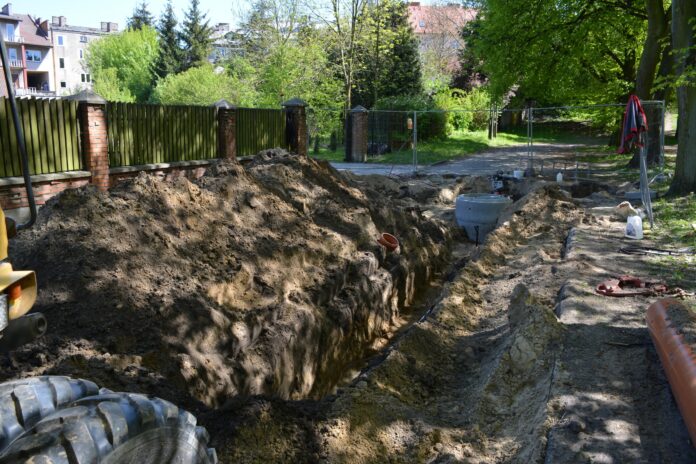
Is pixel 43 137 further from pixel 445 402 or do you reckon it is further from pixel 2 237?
pixel 2 237

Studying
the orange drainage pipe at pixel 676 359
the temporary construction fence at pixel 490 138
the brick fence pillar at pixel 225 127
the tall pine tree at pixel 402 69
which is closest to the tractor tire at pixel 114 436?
the orange drainage pipe at pixel 676 359

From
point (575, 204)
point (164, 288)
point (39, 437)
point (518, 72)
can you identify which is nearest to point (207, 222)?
point (164, 288)

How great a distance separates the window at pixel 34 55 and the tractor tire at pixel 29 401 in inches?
3070

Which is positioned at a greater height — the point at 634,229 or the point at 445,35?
the point at 445,35

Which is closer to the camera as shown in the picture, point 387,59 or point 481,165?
point 481,165

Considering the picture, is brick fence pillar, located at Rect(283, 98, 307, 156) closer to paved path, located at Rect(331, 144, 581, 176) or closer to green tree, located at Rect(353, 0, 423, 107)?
paved path, located at Rect(331, 144, 581, 176)

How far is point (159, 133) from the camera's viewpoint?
51.4ft

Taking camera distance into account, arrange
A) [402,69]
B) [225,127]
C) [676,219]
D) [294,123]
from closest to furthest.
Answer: [676,219] → [225,127] → [294,123] → [402,69]

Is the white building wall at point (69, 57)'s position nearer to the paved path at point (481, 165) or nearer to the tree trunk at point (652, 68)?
the paved path at point (481, 165)

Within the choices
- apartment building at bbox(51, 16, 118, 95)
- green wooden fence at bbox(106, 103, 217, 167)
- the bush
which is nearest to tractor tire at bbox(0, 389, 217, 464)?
green wooden fence at bbox(106, 103, 217, 167)

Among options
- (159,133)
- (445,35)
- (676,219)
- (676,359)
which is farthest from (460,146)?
(445,35)

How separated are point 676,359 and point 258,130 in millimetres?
16610

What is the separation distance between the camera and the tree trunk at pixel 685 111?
15.0 m

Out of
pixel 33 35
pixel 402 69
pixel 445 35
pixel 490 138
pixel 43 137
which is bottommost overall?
pixel 490 138
